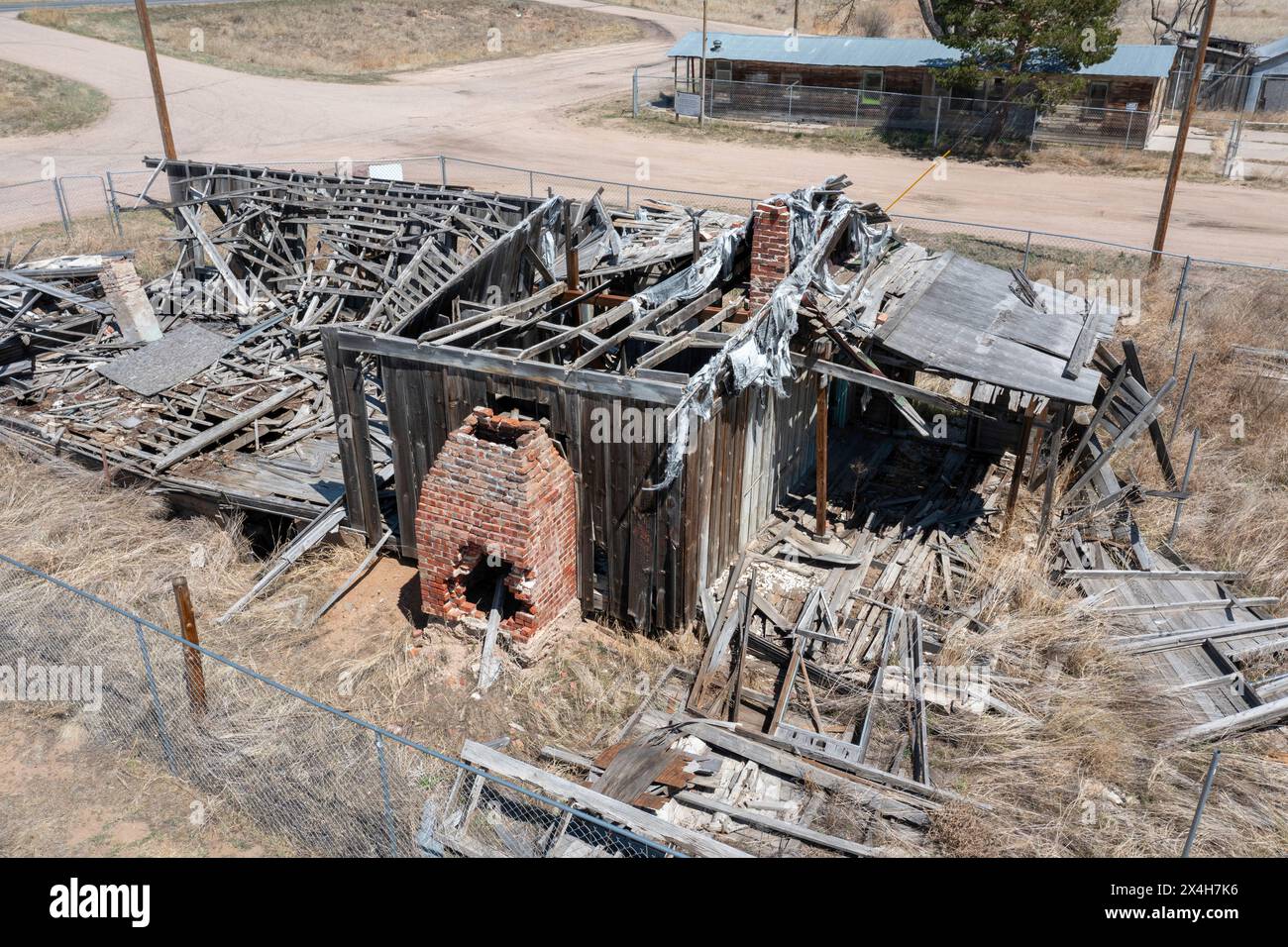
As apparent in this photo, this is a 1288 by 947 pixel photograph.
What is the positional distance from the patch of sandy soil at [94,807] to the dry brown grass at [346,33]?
42.2 metres

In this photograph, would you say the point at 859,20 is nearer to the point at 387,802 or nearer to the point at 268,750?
the point at 268,750

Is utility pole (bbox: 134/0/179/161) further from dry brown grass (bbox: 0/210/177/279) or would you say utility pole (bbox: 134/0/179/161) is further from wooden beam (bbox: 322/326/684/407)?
wooden beam (bbox: 322/326/684/407)

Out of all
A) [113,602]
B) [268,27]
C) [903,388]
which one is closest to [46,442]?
[113,602]

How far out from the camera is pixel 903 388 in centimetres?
1097

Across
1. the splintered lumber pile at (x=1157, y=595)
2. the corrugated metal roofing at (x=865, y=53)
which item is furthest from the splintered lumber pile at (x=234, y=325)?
the corrugated metal roofing at (x=865, y=53)

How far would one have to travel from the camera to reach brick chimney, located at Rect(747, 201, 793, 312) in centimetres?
1149

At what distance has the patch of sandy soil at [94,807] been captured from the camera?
7.88m

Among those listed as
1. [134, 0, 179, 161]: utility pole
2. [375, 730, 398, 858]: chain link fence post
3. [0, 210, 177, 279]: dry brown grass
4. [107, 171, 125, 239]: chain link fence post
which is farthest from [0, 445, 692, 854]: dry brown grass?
[107, 171, 125, 239]: chain link fence post

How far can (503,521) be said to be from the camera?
9.53 metres

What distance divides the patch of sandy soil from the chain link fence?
0.46 ft

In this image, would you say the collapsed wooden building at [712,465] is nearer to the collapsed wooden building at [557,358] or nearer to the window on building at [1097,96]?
the collapsed wooden building at [557,358]

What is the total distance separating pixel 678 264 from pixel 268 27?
45244 millimetres

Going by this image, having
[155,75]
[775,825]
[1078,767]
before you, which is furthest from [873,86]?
[775,825]

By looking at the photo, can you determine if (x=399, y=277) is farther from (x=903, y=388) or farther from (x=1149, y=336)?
(x=1149, y=336)
